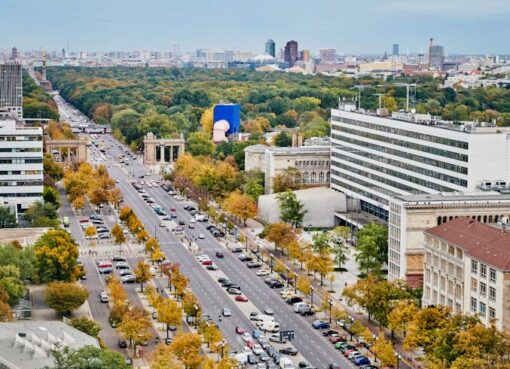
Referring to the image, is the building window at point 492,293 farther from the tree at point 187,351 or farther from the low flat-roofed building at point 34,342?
the low flat-roofed building at point 34,342

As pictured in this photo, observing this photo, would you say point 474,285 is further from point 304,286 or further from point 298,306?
point 304,286

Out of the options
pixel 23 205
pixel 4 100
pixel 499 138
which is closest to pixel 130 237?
pixel 23 205

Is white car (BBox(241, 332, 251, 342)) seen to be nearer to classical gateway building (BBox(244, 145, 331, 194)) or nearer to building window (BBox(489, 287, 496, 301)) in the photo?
building window (BBox(489, 287, 496, 301))

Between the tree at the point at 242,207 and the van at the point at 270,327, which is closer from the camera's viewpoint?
the van at the point at 270,327

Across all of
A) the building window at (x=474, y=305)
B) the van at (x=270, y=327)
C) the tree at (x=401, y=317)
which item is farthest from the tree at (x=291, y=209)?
the building window at (x=474, y=305)

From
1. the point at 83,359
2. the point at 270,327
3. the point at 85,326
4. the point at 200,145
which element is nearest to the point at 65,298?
the point at 85,326

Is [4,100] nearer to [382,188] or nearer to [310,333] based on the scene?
[382,188]
